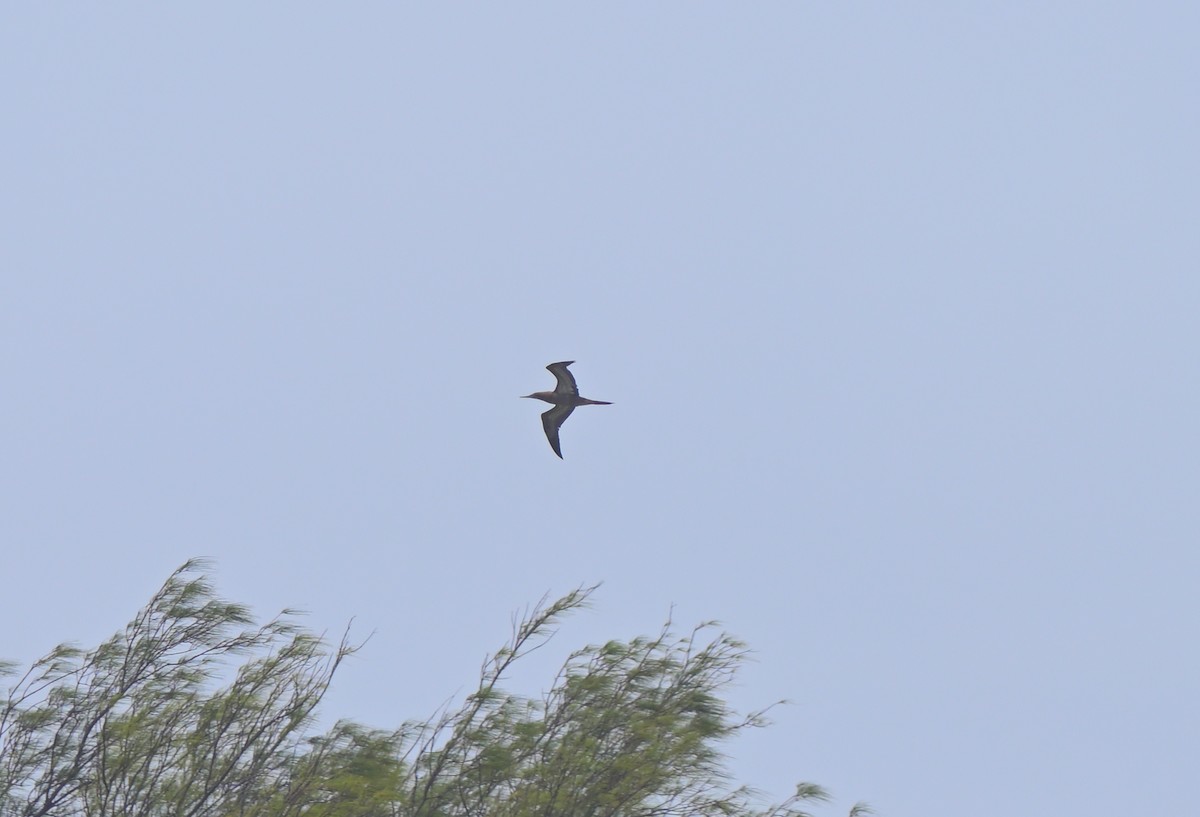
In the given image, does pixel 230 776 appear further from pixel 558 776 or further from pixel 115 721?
pixel 558 776

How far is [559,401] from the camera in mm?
18922

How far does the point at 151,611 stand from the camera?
36.7 feet

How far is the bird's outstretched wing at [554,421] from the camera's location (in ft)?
62.5

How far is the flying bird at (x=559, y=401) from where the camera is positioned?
1858cm

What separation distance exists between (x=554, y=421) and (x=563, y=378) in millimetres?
654

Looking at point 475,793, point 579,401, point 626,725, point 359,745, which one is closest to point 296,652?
point 359,745

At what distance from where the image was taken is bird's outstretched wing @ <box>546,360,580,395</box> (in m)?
18.4

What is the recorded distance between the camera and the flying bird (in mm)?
18578

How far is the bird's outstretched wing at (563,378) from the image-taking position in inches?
723

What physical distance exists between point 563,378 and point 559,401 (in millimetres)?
368

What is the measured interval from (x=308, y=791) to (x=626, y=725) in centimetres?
235

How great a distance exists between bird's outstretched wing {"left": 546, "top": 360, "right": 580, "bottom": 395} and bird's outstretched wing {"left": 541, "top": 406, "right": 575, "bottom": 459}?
27 cm

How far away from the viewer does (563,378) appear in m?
18.7

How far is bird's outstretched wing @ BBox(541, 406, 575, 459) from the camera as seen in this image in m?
19.0
